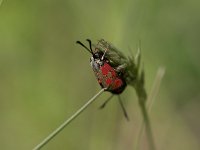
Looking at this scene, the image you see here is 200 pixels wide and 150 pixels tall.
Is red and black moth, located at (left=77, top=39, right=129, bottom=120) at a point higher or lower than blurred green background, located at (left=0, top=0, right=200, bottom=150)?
higher

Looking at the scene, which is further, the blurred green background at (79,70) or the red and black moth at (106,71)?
the blurred green background at (79,70)

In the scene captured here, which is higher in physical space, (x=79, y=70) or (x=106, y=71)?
(x=106, y=71)

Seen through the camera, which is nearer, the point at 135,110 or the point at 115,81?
the point at 115,81

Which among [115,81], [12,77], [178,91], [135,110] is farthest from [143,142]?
[115,81]

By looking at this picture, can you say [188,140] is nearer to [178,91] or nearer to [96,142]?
[178,91]

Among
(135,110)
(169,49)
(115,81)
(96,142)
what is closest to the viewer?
(115,81)

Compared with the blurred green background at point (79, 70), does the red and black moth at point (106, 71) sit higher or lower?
higher

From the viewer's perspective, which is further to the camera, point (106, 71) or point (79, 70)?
point (79, 70)

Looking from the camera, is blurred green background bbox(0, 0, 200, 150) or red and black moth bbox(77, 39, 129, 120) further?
blurred green background bbox(0, 0, 200, 150)
